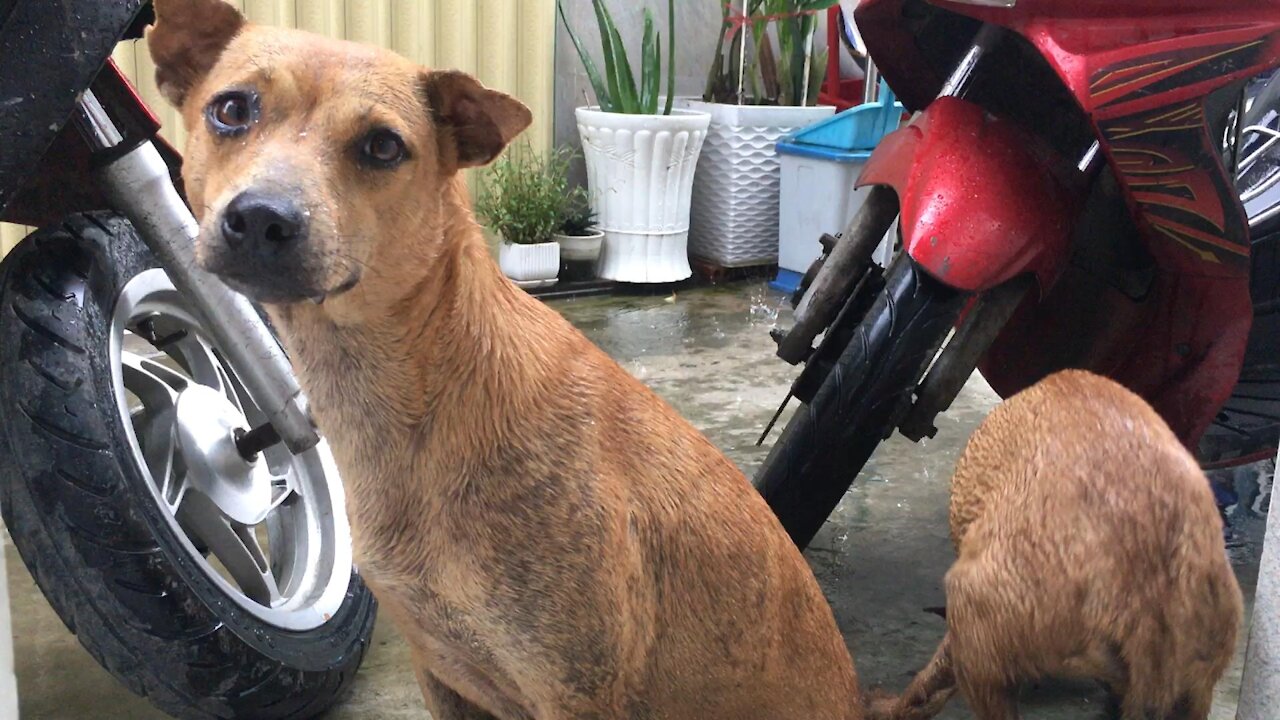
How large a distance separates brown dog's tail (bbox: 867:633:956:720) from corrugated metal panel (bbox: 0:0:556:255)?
3.35 metres

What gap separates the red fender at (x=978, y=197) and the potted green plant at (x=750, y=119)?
3349 millimetres

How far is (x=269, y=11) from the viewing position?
4086 mm

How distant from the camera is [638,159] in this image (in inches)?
190

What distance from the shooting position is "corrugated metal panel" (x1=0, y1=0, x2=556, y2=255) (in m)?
4.02

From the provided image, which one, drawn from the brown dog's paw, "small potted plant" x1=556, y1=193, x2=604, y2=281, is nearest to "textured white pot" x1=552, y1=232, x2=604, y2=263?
"small potted plant" x1=556, y1=193, x2=604, y2=281

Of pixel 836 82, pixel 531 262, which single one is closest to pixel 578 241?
pixel 531 262

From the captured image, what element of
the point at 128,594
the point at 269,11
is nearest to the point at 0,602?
the point at 128,594

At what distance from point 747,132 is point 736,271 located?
0.73 meters

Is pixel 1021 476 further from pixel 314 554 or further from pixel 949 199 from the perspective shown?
pixel 314 554

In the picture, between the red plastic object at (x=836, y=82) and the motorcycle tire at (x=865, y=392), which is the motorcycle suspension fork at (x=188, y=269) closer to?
the motorcycle tire at (x=865, y=392)

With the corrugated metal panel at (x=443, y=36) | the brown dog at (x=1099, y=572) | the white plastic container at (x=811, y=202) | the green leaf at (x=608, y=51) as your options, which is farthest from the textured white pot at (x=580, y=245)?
the brown dog at (x=1099, y=572)

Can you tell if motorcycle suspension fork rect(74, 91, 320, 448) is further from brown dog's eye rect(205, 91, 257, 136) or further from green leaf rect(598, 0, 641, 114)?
green leaf rect(598, 0, 641, 114)

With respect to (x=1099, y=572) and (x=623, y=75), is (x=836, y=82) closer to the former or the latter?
(x=623, y=75)

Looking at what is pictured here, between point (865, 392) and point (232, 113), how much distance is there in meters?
1.14
